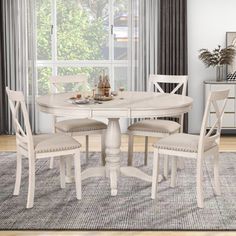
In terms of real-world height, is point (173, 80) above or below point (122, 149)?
above

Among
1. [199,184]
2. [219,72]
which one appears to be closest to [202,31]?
[219,72]

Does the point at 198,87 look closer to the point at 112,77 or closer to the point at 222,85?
the point at 222,85

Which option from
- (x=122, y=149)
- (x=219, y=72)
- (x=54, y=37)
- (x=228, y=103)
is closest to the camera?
(x=122, y=149)

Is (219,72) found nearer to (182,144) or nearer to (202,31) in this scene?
(202,31)

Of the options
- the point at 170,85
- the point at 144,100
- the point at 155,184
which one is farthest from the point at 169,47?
the point at 155,184

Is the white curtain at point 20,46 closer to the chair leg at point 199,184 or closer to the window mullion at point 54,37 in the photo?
the window mullion at point 54,37

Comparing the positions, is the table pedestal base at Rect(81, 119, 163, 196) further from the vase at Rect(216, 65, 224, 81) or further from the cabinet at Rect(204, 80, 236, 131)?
the vase at Rect(216, 65, 224, 81)

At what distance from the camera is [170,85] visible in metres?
7.34

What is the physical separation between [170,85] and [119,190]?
2.85 meters

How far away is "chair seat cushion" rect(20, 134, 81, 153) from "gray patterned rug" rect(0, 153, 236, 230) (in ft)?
1.39

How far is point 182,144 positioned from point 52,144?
0.97m

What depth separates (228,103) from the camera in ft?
23.3

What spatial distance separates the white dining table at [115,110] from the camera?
4281mm

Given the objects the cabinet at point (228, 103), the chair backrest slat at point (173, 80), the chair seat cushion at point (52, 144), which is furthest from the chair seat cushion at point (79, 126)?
the cabinet at point (228, 103)
